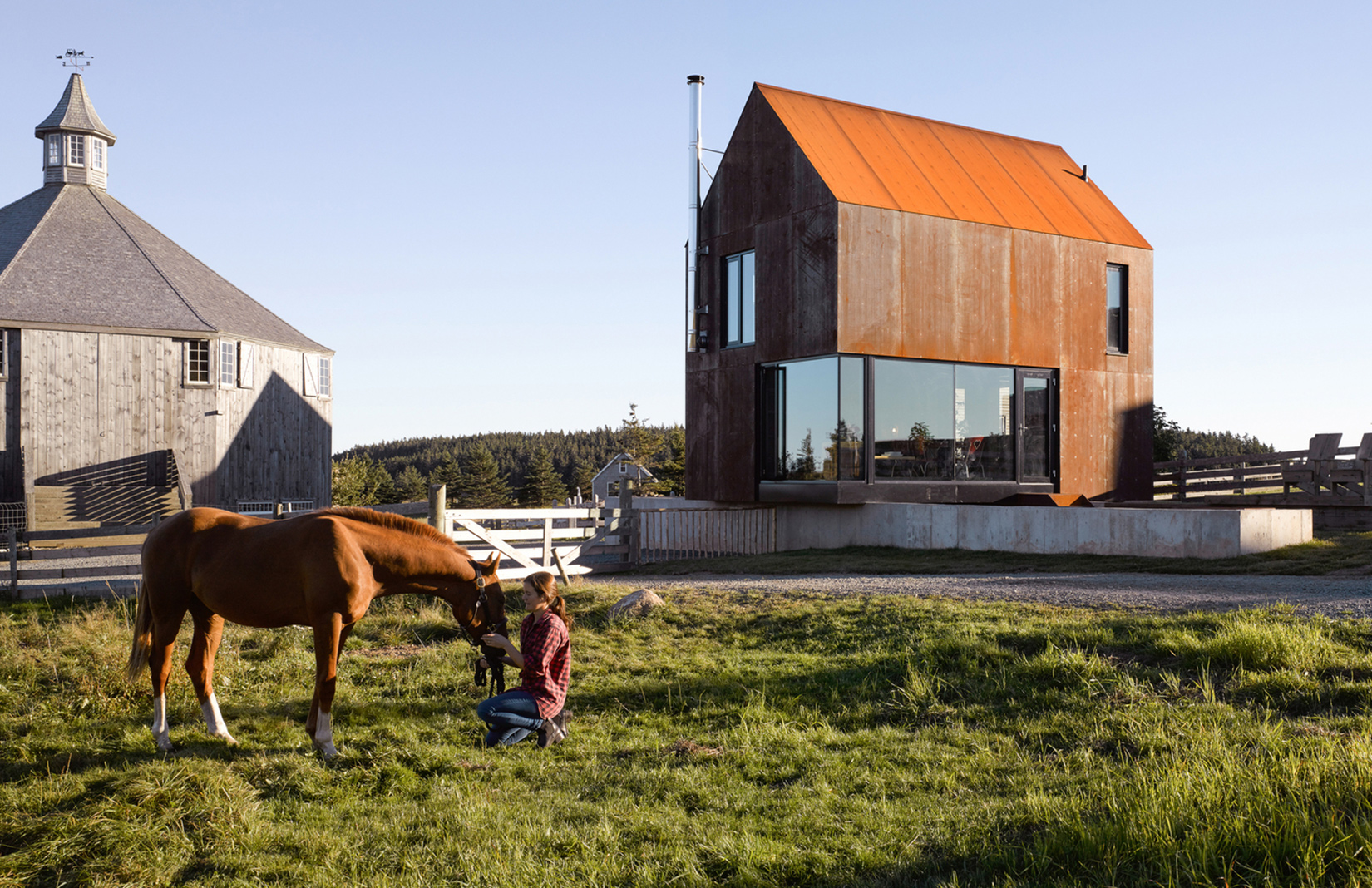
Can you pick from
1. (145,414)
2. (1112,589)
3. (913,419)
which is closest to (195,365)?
(145,414)

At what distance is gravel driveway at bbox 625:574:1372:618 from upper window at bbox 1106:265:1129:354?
10.9 meters

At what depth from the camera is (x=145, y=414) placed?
2575cm

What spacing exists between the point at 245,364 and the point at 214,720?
23.4 metres

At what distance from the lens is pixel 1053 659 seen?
7992 mm

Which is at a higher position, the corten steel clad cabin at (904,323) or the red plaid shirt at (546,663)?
the corten steel clad cabin at (904,323)

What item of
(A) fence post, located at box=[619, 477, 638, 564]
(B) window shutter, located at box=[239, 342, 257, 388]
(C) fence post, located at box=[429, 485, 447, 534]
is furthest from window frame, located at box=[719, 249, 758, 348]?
(B) window shutter, located at box=[239, 342, 257, 388]

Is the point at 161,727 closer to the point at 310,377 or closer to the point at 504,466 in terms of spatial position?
A: the point at 310,377

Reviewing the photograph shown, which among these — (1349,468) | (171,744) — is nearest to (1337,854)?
(171,744)

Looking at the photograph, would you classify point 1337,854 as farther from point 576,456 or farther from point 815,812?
point 576,456

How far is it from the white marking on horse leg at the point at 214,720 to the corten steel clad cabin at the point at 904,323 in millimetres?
14428

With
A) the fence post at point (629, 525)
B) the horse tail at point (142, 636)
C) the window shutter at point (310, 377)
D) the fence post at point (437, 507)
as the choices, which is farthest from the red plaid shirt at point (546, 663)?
the window shutter at point (310, 377)

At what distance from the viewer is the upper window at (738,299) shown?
22453 millimetres

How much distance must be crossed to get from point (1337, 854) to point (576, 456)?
92.2 m

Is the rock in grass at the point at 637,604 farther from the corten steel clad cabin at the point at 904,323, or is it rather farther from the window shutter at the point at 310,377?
the window shutter at the point at 310,377
